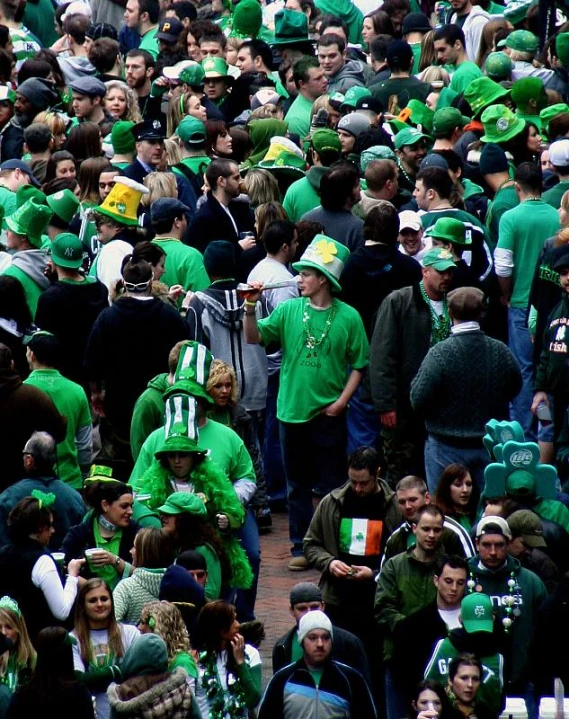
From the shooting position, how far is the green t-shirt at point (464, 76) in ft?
53.6

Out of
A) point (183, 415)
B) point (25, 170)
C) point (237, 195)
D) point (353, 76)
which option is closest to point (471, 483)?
point (183, 415)

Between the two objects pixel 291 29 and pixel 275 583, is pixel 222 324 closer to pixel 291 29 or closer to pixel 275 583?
pixel 275 583

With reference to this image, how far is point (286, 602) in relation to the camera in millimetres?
11086

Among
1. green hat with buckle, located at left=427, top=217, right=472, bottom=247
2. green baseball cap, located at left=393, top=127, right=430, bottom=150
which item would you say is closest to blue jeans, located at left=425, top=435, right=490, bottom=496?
green hat with buckle, located at left=427, top=217, right=472, bottom=247

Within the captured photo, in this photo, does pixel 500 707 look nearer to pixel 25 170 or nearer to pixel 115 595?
pixel 115 595

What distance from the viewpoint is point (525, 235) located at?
12539 millimetres

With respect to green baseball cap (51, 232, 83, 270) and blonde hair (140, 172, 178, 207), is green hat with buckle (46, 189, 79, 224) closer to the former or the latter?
blonde hair (140, 172, 178, 207)

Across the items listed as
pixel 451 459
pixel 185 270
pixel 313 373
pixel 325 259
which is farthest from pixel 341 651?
pixel 185 270

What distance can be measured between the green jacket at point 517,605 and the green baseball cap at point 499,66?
732cm

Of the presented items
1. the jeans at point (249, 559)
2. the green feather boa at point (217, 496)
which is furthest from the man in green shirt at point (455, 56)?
the green feather boa at point (217, 496)

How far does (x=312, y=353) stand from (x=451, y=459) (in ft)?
4.06

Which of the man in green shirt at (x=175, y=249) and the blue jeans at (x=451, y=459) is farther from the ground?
the man in green shirt at (x=175, y=249)

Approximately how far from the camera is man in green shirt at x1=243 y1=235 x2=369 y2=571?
37.8ft

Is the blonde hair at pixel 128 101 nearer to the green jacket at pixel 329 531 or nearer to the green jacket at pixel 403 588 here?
the green jacket at pixel 329 531
